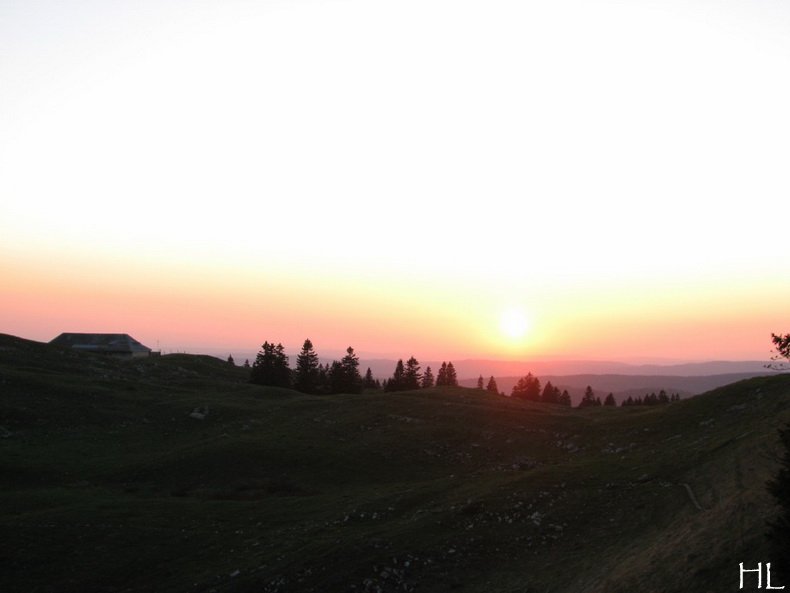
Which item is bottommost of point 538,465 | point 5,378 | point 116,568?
point 116,568

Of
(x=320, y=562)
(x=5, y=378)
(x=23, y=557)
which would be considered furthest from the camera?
(x=5, y=378)

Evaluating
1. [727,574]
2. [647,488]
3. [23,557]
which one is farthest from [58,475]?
[727,574]

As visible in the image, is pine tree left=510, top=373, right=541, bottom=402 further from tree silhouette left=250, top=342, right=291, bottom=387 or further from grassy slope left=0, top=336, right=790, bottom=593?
grassy slope left=0, top=336, right=790, bottom=593

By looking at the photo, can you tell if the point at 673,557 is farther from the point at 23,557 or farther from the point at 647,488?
the point at 23,557

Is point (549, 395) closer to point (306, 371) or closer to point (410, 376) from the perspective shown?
point (410, 376)

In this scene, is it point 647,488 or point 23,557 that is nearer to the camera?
point 23,557

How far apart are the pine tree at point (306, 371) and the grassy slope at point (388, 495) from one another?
3922cm

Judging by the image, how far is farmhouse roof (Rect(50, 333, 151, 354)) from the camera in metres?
132

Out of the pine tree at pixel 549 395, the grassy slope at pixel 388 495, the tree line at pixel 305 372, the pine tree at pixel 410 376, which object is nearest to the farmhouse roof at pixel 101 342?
the tree line at pixel 305 372

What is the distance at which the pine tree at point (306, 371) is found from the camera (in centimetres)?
10244

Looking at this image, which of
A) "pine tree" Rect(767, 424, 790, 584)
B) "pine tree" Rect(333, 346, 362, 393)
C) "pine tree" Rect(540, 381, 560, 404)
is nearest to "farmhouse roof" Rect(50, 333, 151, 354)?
"pine tree" Rect(333, 346, 362, 393)

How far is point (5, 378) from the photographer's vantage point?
64.9 meters

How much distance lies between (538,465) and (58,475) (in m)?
37.8

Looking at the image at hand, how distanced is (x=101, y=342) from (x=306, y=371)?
62992 mm
